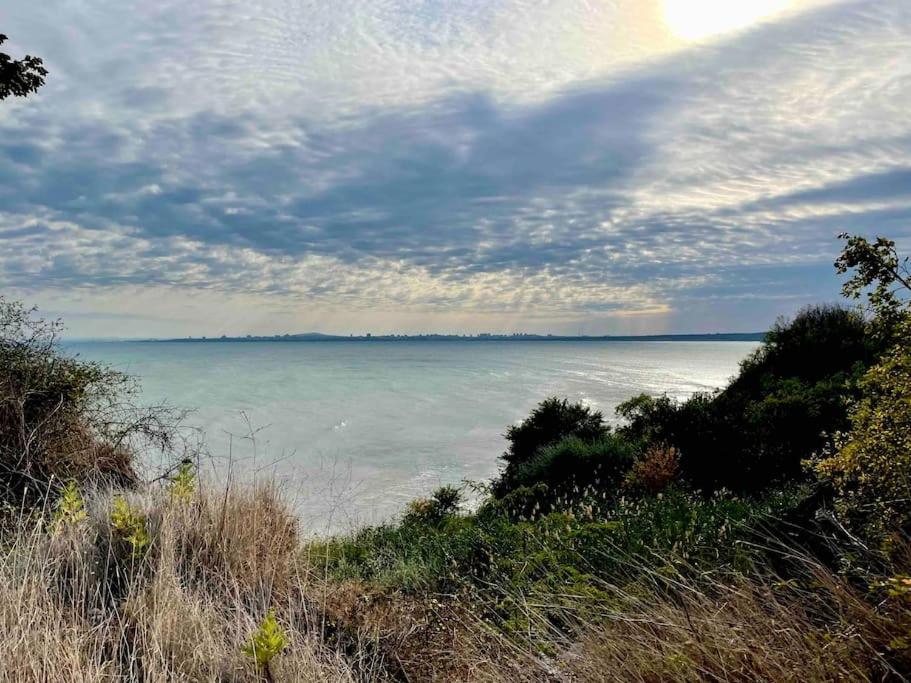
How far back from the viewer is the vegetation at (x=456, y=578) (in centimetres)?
322

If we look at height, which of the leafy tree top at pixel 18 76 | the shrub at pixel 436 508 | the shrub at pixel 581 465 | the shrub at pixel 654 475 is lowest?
the shrub at pixel 436 508

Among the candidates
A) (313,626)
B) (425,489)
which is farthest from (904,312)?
(425,489)

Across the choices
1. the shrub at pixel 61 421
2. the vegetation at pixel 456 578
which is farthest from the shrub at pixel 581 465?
the shrub at pixel 61 421

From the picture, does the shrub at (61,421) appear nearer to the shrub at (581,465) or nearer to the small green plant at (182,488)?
the small green plant at (182,488)

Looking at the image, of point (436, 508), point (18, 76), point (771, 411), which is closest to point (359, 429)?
point (436, 508)

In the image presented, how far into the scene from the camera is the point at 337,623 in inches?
195

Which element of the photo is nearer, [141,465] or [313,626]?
[313,626]

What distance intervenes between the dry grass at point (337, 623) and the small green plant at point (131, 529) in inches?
4.6

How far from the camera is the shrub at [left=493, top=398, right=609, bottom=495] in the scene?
18.7 meters

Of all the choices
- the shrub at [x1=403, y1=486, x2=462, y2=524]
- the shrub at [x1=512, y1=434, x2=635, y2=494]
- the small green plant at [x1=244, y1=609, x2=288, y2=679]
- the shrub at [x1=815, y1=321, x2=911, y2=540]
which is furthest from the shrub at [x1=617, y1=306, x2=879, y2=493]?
the small green plant at [x1=244, y1=609, x2=288, y2=679]

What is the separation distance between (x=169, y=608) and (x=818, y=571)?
411 centimetres

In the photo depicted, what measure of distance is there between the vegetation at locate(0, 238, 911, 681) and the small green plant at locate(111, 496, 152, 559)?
4cm

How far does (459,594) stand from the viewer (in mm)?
5645

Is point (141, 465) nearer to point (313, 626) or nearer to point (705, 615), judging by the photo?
point (313, 626)
